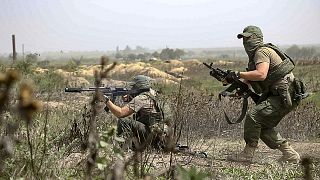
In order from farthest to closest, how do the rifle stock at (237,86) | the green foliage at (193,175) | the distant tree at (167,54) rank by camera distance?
the distant tree at (167,54) → the rifle stock at (237,86) → the green foliage at (193,175)

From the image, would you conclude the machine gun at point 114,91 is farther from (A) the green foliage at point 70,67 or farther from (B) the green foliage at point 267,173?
(A) the green foliage at point 70,67

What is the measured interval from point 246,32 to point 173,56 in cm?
7947

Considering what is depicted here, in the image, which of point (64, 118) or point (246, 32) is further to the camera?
point (64, 118)

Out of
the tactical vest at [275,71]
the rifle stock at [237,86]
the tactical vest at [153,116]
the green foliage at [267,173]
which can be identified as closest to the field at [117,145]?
the green foliage at [267,173]

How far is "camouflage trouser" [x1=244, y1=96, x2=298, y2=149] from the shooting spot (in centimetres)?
552

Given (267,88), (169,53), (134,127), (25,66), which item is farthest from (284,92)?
(169,53)

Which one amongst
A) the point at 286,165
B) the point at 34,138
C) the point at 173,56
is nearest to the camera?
the point at 34,138

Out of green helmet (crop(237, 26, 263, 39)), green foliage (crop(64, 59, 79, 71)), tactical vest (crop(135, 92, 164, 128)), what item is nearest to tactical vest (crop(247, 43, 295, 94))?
green helmet (crop(237, 26, 263, 39))

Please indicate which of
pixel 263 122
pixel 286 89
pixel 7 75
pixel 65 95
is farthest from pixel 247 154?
pixel 65 95

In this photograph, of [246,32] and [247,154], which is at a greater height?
[246,32]

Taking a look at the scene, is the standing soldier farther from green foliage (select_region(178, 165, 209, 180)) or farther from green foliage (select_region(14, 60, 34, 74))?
green foliage (select_region(14, 60, 34, 74))

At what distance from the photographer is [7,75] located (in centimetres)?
85

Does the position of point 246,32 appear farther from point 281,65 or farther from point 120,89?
point 120,89

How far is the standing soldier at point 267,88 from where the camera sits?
215 inches
